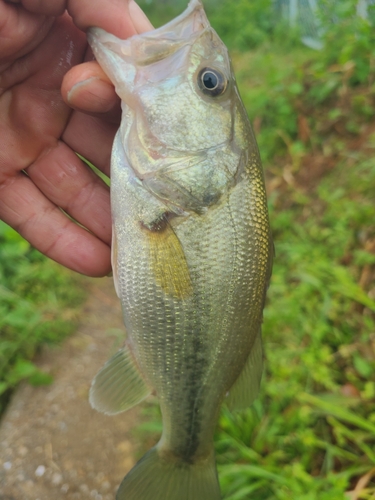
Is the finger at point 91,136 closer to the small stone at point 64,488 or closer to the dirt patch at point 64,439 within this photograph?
the dirt patch at point 64,439

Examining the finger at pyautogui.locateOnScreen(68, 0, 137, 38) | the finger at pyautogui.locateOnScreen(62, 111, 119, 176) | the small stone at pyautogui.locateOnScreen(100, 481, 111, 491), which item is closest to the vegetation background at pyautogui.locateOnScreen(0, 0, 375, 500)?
the small stone at pyautogui.locateOnScreen(100, 481, 111, 491)

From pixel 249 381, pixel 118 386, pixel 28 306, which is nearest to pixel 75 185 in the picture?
pixel 118 386

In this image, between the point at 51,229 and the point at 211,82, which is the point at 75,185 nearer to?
the point at 51,229

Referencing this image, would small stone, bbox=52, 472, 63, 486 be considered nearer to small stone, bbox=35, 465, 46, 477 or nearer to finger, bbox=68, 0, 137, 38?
small stone, bbox=35, 465, 46, 477

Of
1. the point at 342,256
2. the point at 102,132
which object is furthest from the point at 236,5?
the point at 102,132

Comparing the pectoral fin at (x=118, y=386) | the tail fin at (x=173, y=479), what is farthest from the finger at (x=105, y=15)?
the tail fin at (x=173, y=479)

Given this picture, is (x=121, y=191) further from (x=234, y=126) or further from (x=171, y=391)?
(x=171, y=391)
